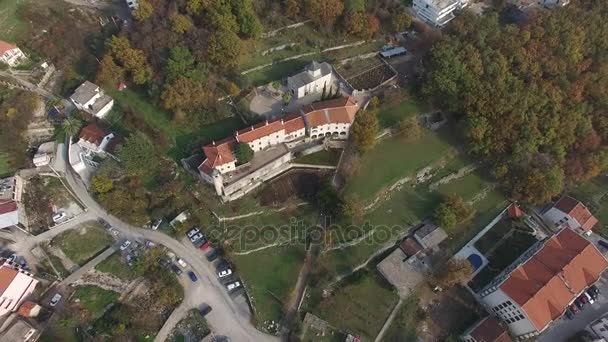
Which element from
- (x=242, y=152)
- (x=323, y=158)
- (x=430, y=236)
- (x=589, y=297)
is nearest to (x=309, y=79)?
(x=323, y=158)

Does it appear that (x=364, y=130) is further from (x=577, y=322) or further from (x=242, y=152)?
(x=577, y=322)

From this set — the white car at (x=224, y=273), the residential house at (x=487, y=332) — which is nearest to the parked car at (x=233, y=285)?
the white car at (x=224, y=273)

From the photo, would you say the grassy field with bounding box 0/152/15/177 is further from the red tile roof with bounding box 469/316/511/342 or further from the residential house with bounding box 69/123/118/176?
the red tile roof with bounding box 469/316/511/342

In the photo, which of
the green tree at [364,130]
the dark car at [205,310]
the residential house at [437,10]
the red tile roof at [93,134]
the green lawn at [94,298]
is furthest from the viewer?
the residential house at [437,10]

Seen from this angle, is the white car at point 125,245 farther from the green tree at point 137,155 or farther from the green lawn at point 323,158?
the green lawn at point 323,158

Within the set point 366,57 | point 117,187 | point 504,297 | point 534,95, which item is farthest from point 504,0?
point 117,187

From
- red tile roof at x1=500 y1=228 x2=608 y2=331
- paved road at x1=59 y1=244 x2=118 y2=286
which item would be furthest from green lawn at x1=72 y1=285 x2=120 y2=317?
red tile roof at x1=500 y1=228 x2=608 y2=331
